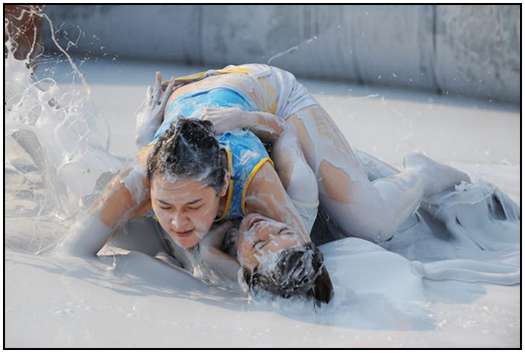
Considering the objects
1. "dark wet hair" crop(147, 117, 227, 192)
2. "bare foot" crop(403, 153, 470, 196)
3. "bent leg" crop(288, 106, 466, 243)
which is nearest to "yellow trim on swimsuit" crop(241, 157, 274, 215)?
"dark wet hair" crop(147, 117, 227, 192)

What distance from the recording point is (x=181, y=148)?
2.53 meters

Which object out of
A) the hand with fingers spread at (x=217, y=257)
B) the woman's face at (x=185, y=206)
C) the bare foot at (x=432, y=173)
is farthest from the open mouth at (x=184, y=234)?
the bare foot at (x=432, y=173)

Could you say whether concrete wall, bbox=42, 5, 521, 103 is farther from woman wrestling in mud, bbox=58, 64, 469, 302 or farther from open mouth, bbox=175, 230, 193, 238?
open mouth, bbox=175, 230, 193, 238

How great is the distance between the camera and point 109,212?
2725mm

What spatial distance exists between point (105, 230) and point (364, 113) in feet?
9.00

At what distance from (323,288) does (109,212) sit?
0.64 m

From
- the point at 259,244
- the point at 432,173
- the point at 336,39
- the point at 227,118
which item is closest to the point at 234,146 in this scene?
the point at 227,118

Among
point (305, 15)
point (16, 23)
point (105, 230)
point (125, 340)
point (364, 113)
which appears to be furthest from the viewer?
point (305, 15)

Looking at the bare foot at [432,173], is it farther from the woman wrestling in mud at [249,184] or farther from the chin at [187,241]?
the chin at [187,241]

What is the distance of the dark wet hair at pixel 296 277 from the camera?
8.14 feet

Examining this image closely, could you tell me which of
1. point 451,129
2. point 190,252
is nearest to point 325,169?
point 190,252

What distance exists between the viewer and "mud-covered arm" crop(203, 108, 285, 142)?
9.15 ft

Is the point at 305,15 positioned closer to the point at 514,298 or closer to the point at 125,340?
the point at 514,298

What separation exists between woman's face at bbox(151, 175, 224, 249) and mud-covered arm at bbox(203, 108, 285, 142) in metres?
0.27
